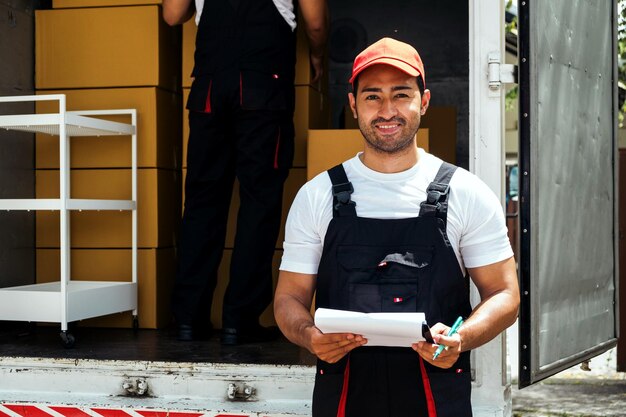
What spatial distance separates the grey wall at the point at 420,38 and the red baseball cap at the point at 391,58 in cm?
319

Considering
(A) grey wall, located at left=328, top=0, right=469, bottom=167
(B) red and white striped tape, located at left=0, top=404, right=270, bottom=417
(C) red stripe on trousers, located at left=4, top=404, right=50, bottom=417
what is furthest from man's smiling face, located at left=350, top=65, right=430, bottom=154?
(A) grey wall, located at left=328, top=0, right=469, bottom=167

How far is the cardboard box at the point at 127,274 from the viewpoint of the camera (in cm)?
422

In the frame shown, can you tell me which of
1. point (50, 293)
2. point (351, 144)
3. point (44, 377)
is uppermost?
point (351, 144)

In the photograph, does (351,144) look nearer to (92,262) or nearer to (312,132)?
(312,132)

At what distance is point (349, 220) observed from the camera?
7.04 feet

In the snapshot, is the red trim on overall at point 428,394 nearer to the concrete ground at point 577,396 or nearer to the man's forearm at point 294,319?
the man's forearm at point 294,319

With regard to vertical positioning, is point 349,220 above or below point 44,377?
above

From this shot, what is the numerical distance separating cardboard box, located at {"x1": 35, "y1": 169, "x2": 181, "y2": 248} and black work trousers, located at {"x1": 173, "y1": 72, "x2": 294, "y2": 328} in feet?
1.46

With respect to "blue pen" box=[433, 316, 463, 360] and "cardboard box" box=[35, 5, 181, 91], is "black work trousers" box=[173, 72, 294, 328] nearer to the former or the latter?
"cardboard box" box=[35, 5, 181, 91]

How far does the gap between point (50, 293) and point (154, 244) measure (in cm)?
72

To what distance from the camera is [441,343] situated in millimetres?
1881

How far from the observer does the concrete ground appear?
5662 mm

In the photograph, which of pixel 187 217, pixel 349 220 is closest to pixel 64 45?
pixel 187 217

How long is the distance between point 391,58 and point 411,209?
14.3 inches
